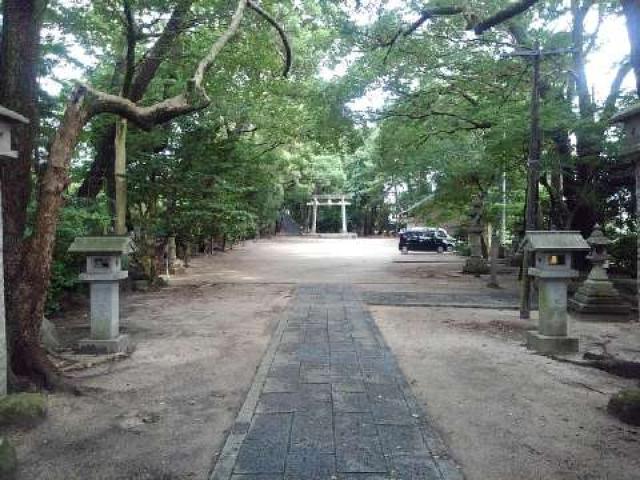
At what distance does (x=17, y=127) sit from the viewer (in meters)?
5.34

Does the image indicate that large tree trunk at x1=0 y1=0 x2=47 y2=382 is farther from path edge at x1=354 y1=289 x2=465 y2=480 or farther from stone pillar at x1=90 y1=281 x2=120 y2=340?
path edge at x1=354 y1=289 x2=465 y2=480

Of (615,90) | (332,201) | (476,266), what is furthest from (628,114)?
(332,201)

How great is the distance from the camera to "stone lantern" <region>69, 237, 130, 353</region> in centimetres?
676

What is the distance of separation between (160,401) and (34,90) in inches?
142

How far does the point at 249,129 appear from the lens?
24234 millimetres

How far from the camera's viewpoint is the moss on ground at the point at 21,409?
14.1 ft

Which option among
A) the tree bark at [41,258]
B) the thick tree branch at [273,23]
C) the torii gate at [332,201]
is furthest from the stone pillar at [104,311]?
the torii gate at [332,201]

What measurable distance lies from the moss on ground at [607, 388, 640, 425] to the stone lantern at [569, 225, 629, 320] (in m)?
5.90

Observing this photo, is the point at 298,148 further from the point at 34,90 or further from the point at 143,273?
the point at 34,90

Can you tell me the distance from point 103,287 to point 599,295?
9116 millimetres

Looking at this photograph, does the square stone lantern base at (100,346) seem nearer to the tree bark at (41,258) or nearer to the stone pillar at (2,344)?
the tree bark at (41,258)

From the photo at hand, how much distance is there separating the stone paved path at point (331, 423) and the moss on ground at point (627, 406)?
182cm

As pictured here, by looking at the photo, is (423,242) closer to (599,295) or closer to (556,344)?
(599,295)

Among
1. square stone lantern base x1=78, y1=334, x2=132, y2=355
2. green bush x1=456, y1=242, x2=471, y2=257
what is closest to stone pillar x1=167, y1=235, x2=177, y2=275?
square stone lantern base x1=78, y1=334, x2=132, y2=355
